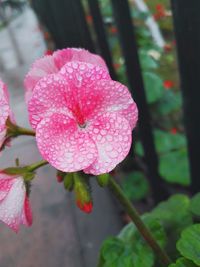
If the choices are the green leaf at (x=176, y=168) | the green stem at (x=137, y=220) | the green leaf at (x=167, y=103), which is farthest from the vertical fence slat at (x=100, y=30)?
the green stem at (x=137, y=220)

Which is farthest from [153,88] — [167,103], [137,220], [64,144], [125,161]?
[64,144]

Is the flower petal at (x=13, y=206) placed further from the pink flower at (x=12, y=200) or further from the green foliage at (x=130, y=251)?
the green foliage at (x=130, y=251)

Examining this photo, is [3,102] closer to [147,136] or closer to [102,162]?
[102,162]

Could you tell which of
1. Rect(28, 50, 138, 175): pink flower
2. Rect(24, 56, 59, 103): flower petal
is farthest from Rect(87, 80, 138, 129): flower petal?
Rect(24, 56, 59, 103): flower petal

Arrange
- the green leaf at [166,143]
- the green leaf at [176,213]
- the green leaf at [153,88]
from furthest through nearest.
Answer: the green leaf at [153,88] → the green leaf at [166,143] → the green leaf at [176,213]

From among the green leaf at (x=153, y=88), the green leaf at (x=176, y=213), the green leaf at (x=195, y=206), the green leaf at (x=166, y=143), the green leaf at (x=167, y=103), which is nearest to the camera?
the green leaf at (x=195, y=206)

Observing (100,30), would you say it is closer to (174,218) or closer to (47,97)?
(174,218)

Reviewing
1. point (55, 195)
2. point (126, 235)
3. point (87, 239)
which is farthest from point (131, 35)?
point (55, 195)
